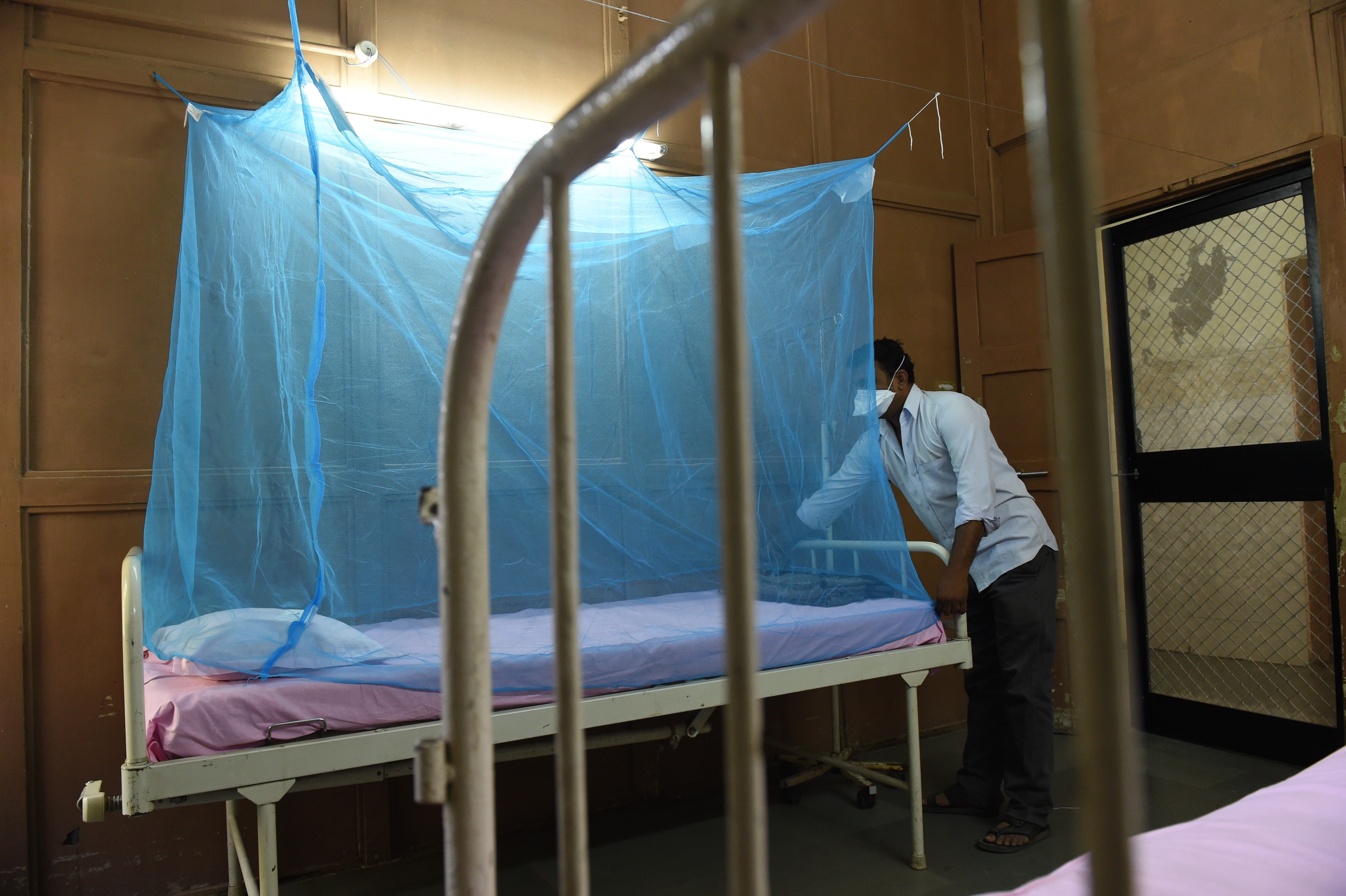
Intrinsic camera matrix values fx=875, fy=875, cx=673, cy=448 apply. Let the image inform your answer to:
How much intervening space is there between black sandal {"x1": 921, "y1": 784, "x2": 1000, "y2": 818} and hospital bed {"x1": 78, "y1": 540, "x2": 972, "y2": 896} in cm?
43

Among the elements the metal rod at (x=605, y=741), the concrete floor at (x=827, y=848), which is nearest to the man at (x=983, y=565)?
the concrete floor at (x=827, y=848)

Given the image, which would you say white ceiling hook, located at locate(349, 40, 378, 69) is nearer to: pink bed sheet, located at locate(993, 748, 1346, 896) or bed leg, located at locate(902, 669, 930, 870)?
bed leg, located at locate(902, 669, 930, 870)

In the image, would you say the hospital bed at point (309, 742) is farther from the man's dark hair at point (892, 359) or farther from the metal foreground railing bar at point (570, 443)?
the man's dark hair at point (892, 359)

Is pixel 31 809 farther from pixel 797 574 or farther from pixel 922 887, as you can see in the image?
Result: pixel 922 887

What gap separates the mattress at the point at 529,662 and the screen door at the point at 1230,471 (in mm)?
1542

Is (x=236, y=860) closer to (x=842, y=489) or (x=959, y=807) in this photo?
(x=842, y=489)

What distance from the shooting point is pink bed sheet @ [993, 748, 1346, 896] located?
0.85m

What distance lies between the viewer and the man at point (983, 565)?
2.64 meters

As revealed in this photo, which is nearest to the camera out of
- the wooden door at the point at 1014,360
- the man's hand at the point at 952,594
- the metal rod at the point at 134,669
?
the metal rod at the point at 134,669

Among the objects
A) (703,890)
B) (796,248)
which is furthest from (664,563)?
(796,248)

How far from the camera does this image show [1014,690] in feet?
8.83

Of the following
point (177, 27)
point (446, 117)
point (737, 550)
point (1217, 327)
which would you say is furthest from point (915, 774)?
point (1217, 327)

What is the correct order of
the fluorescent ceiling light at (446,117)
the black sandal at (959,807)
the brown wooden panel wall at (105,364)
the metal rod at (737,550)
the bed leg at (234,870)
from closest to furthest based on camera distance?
the metal rod at (737,550) < the bed leg at (234,870) < the brown wooden panel wall at (105,364) < the fluorescent ceiling light at (446,117) < the black sandal at (959,807)

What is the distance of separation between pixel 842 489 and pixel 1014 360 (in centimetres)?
150
